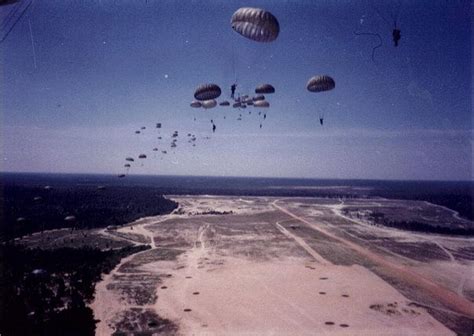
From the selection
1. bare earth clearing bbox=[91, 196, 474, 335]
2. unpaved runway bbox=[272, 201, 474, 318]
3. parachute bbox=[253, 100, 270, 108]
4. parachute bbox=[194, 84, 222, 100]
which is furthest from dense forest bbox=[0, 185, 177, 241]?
unpaved runway bbox=[272, 201, 474, 318]

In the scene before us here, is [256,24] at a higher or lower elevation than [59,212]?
higher

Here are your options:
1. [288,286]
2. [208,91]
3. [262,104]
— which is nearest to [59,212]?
[262,104]

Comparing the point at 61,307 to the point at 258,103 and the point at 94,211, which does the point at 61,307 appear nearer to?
the point at 258,103

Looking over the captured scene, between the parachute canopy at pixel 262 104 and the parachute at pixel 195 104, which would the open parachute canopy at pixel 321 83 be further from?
the parachute at pixel 195 104

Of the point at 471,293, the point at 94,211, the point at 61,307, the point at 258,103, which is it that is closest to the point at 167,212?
the point at 94,211

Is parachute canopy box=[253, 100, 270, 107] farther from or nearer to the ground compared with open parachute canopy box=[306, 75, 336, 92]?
farther from the ground

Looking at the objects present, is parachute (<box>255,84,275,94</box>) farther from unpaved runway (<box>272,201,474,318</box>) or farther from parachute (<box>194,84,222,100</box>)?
unpaved runway (<box>272,201,474,318</box>)

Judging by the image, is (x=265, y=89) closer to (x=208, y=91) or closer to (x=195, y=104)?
(x=208, y=91)
